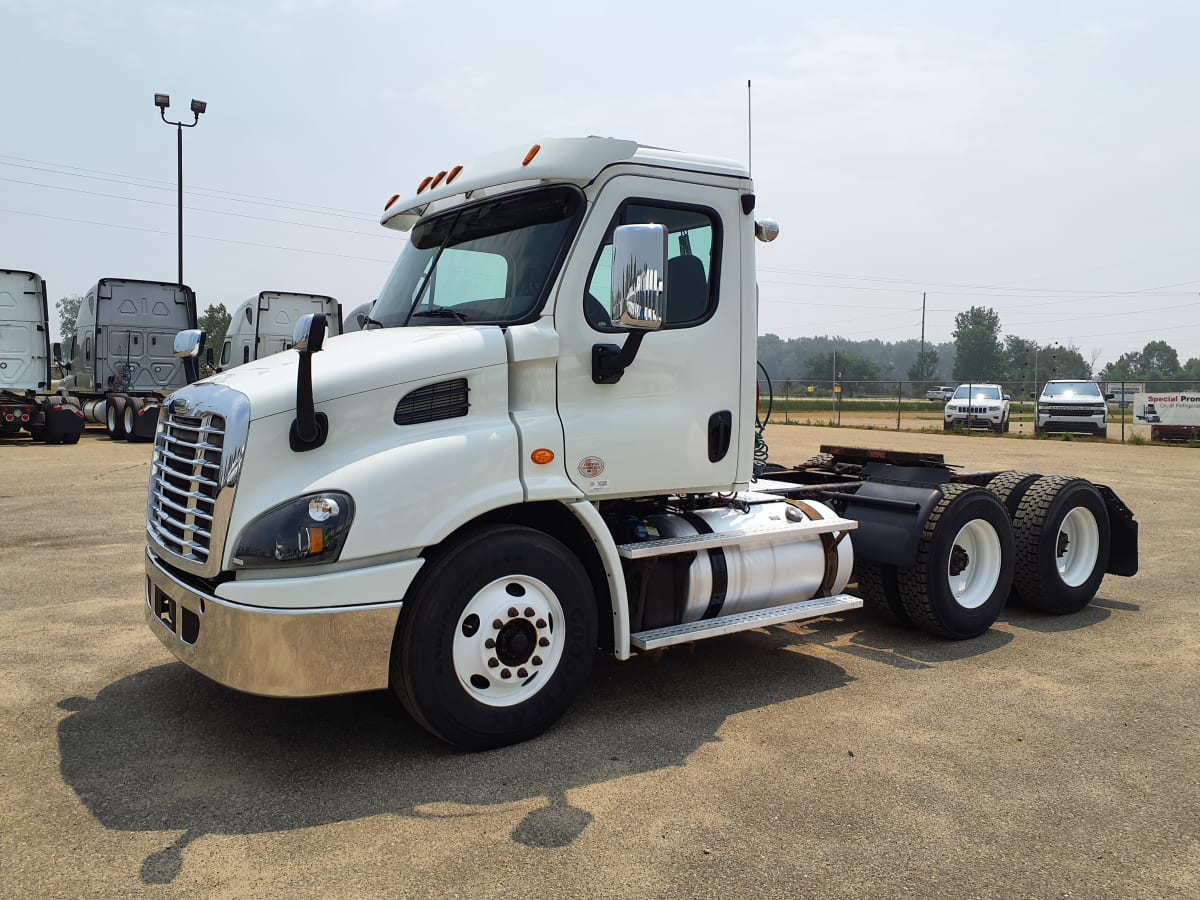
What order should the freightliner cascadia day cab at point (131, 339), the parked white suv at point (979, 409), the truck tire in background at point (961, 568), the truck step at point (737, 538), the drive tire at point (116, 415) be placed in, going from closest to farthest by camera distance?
1. the truck step at point (737, 538)
2. the truck tire in background at point (961, 568)
3. the drive tire at point (116, 415)
4. the freightliner cascadia day cab at point (131, 339)
5. the parked white suv at point (979, 409)

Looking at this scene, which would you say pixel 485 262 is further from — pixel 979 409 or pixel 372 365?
pixel 979 409

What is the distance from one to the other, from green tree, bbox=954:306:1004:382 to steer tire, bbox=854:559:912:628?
5503 inches

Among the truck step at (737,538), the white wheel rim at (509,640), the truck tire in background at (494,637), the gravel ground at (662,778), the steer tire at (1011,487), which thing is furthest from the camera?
the steer tire at (1011,487)

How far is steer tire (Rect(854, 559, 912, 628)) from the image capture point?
6488 mm

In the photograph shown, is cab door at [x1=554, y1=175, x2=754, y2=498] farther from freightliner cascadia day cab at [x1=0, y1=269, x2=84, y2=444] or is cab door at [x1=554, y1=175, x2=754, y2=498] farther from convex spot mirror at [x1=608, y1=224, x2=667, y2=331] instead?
freightliner cascadia day cab at [x1=0, y1=269, x2=84, y2=444]

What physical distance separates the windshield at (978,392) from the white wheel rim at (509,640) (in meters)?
31.2

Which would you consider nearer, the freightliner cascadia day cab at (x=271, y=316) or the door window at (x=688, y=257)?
the door window at (x=688, y=257)

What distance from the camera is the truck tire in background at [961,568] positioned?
6270 mm

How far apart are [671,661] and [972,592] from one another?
233 cm

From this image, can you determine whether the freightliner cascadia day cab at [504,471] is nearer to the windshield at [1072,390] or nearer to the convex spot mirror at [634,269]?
the convex spot mirror at [634,269]

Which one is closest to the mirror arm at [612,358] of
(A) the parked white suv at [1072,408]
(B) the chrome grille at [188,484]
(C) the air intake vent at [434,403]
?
(C) the air intake vent at [434,403]

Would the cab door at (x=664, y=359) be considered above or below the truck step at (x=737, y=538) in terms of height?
above

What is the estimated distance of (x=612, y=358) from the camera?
4.68 m

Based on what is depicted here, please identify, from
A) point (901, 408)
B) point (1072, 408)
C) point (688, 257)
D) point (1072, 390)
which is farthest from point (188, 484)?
point (901, 408)
